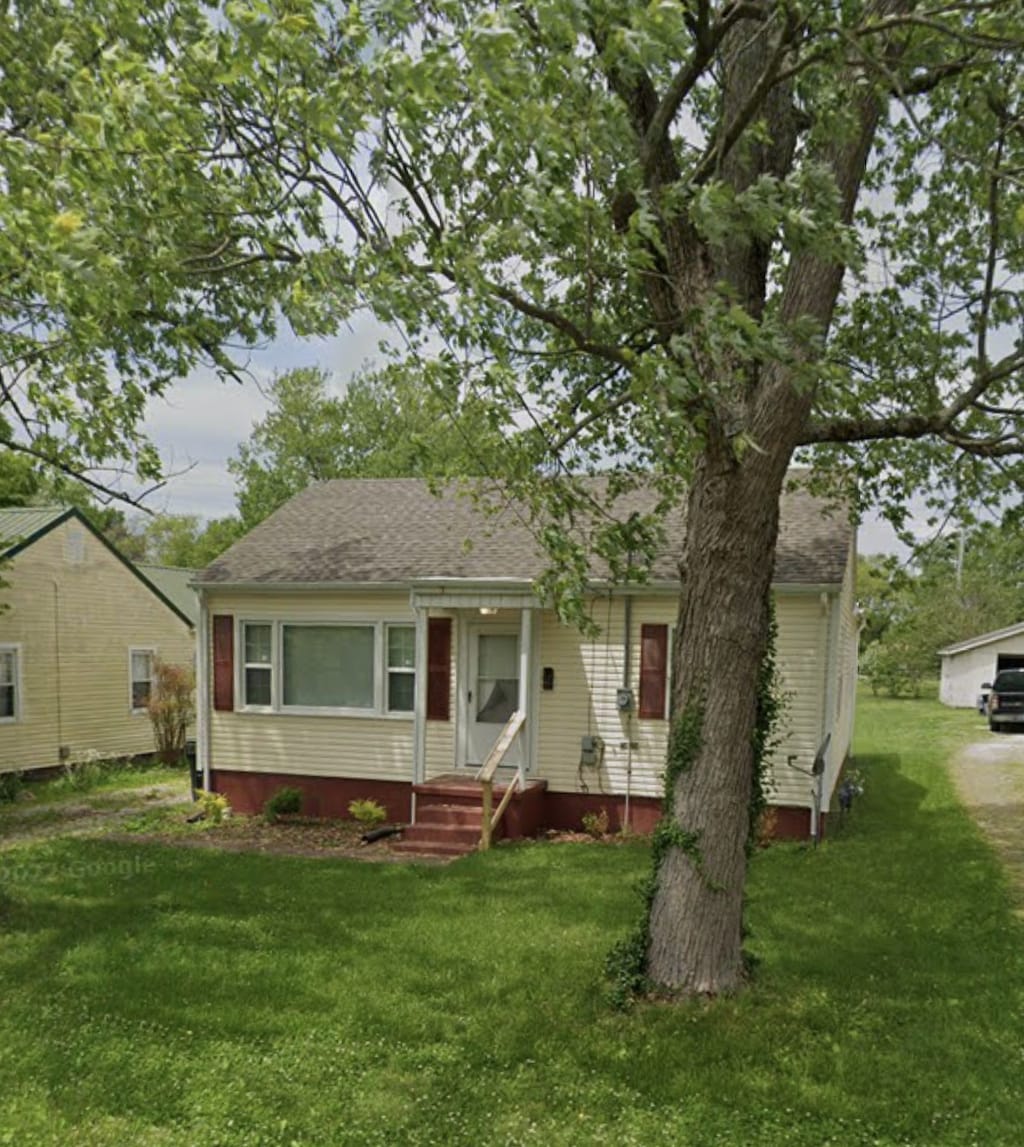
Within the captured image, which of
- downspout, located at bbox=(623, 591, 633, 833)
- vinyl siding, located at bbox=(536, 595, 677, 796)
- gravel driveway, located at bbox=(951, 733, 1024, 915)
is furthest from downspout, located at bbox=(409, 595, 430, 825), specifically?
gravel driveway, located at bbox=(951, 733, 1024, 915)

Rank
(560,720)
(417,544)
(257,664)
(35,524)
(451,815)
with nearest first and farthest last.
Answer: (451,815) → (560,720) → (257,664) → (417,544) → (35,524)

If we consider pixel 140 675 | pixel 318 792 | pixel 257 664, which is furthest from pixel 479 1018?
pixel 140 675

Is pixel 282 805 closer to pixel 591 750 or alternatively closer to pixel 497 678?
pixel 497 678

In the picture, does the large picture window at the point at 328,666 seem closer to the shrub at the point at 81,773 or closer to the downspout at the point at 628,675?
the downspout at the point at 628,675

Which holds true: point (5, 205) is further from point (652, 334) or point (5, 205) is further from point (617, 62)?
point (652, 334)

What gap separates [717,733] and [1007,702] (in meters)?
22.1

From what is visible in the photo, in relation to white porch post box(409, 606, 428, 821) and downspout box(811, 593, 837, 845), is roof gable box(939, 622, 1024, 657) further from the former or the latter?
white porch post box(409, 606, 428, 821)

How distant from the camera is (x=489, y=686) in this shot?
11.7 m

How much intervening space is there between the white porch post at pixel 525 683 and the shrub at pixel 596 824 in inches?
36.2

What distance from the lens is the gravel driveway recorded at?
10.1 meters

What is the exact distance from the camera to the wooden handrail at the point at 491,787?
10.0m

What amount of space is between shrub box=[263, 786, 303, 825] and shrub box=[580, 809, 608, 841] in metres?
3.93

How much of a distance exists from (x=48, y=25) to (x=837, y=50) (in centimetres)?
516

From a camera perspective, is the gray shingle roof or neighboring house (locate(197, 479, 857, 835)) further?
the gray shingle roof
